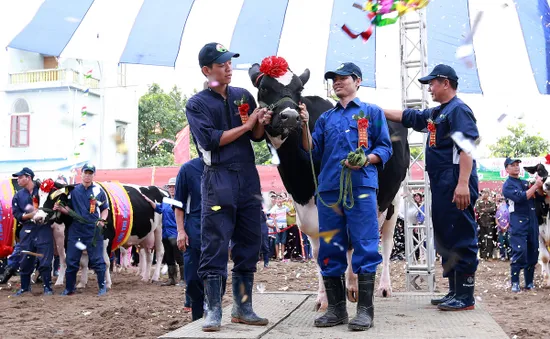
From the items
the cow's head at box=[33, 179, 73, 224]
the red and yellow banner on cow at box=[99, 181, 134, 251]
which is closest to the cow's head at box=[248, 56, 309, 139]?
the cow's head at box=[33, 179, 73, 224]

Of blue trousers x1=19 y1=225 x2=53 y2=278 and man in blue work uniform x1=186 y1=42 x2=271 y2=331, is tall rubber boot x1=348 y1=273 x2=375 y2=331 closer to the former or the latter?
man in blue work uniform x1=186 y1=42 x2=271 y2=331

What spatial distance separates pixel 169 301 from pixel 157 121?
24.8 meters

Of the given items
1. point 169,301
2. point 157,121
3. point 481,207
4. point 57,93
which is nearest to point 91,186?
point 169,301

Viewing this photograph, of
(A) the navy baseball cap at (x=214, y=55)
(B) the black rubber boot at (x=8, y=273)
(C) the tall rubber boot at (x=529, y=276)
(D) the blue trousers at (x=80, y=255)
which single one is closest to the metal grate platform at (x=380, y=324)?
(A) the navy baseball cap at (x=214, y=55)

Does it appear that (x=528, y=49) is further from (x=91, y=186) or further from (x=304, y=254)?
(x=304, y=254)

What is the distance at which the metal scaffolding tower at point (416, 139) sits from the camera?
26.9ft

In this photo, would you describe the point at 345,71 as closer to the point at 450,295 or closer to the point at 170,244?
the point at 450,295

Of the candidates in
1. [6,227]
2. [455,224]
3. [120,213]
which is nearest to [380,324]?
[455,224]

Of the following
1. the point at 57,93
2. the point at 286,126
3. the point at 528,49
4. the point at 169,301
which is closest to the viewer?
the point at 286,126

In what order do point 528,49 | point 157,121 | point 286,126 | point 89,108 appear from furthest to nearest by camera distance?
point 157,121, point 89,108, point 528,49, point 286,126

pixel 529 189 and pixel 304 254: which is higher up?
pixel 529 189

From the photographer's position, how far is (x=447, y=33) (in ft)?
29.9

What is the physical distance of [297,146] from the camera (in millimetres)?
4734

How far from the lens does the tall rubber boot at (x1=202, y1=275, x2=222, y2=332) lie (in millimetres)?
3828
